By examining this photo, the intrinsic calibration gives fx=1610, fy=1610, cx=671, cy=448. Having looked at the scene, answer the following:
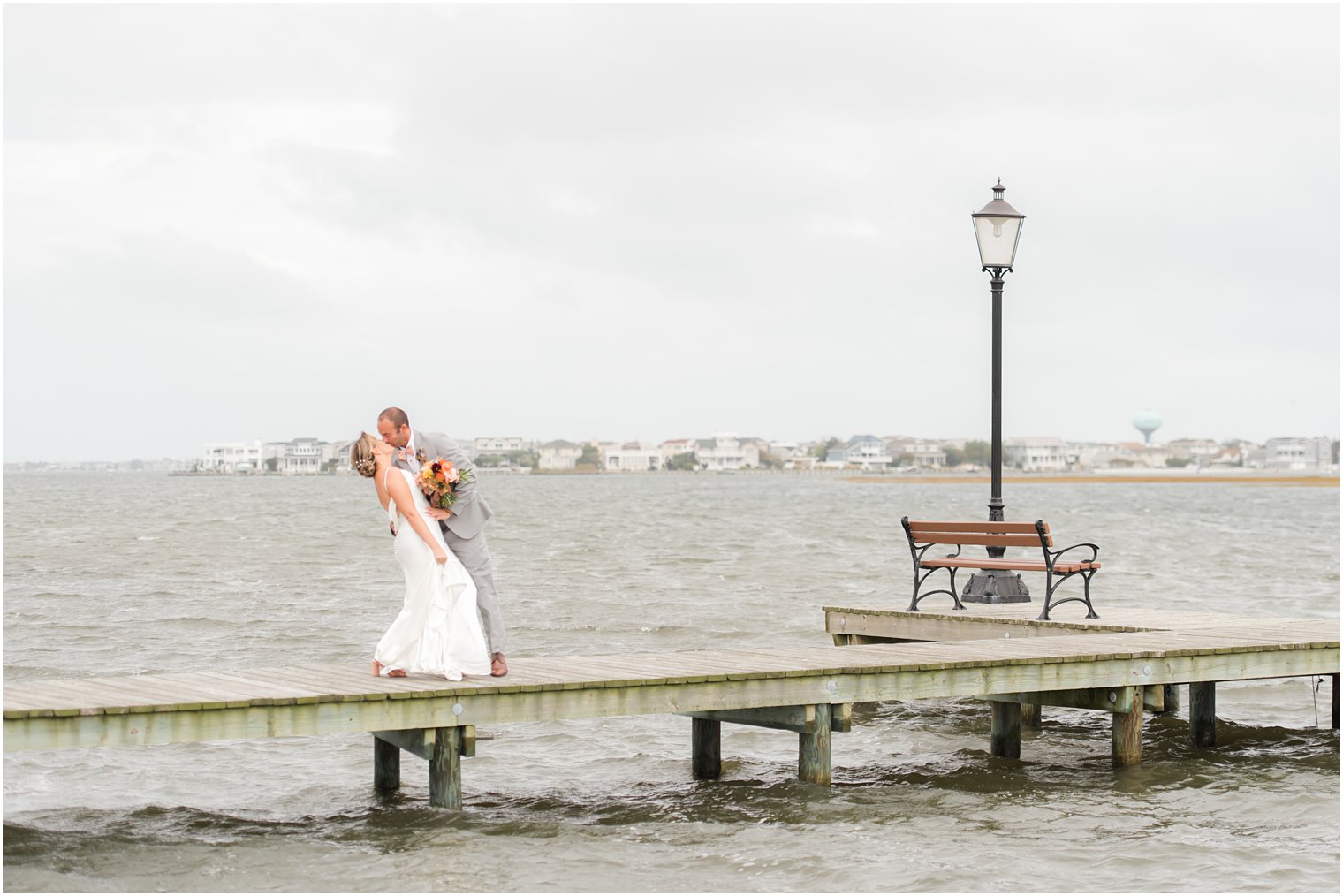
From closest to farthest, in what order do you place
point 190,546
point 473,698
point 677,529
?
1. point 473,698
2. point 190,546
3. point 677,529

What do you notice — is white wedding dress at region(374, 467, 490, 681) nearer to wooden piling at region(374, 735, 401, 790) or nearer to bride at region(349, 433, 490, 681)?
bride at region(349, 433, 490, 681)

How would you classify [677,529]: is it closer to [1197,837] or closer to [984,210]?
[984,210]

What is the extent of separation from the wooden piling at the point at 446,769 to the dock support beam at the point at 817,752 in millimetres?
2326

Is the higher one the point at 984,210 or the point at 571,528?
the point at 984,210

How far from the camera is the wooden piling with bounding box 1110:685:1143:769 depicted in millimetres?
11617

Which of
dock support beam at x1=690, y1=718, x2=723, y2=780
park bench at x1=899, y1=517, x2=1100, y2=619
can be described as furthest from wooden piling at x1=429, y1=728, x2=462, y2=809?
park bench at x1=899, y1=517, x2=1100, y2=619

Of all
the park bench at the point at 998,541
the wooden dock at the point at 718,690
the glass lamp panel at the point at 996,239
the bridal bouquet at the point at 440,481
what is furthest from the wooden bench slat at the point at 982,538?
the bridal bouquet at the point at 440,481

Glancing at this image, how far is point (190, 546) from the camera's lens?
4484cm

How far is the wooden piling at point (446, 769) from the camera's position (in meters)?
9.34

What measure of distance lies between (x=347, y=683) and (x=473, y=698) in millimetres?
750

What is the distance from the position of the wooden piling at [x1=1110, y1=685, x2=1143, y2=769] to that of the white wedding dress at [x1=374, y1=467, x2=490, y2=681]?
4906mm

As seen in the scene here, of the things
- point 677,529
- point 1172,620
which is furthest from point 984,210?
point 677,529

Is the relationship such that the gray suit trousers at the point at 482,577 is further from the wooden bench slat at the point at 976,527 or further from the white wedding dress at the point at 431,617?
the wooden bench slat at the point at 976,527

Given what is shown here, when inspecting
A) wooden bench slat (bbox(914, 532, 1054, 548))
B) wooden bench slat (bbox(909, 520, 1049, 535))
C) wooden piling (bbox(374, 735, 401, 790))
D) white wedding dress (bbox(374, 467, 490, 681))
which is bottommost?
wooden piling (bbox(374, 735, 401, 790))
